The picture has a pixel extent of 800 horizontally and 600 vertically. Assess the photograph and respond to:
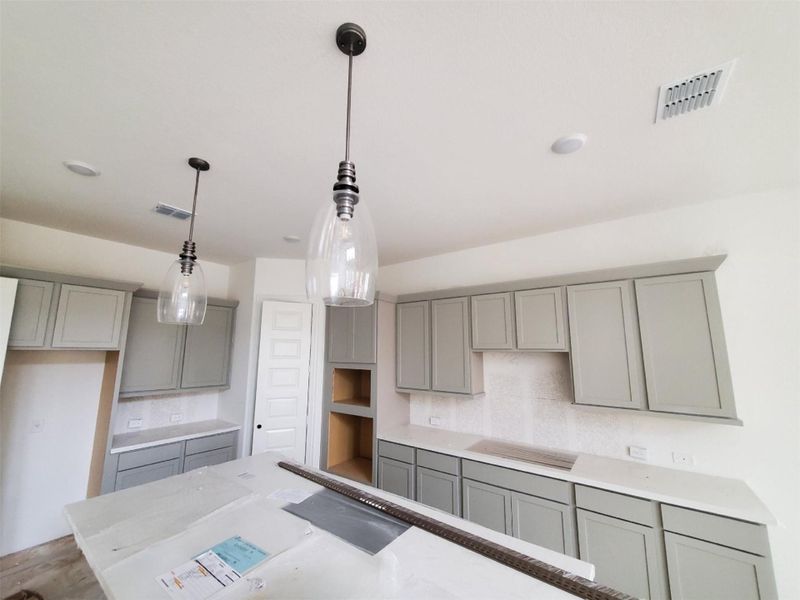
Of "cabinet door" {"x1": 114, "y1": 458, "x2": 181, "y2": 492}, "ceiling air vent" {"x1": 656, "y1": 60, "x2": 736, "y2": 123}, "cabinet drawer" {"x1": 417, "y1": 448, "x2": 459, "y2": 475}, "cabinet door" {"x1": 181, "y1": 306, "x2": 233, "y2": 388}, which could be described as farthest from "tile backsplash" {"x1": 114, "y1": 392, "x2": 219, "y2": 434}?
"ceiling air vent" {"x1": 656, "y1": 60, "x2": 736, "y2": 123}

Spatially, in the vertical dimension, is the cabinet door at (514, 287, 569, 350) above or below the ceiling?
below

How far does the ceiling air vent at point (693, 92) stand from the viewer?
4.17ft

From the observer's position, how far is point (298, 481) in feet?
6.07

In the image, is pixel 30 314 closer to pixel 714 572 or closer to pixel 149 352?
pixel 149 352

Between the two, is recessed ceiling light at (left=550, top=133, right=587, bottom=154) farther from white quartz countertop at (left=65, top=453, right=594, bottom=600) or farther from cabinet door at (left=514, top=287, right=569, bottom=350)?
white quartz countertop at (left=65, top=453, right=594, bottom=600)

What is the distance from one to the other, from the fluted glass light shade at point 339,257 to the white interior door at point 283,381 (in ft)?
9.19

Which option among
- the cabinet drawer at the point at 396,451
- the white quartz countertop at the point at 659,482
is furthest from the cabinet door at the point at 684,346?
the cabinet drawer at the point at 396,451

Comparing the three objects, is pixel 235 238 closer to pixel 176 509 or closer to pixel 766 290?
pixel 176 509

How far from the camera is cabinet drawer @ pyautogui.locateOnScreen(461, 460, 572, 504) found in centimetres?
215

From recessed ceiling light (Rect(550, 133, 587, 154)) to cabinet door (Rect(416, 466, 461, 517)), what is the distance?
2434 mm

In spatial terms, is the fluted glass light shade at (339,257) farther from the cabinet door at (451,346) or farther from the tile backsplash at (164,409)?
the tile backsplash at (164,409)

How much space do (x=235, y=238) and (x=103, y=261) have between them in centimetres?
137

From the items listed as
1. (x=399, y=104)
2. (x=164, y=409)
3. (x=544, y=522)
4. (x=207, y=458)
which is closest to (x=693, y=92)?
(x=399, y=104)

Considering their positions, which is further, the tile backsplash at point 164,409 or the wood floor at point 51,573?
the tile backsplash at point 164,409
